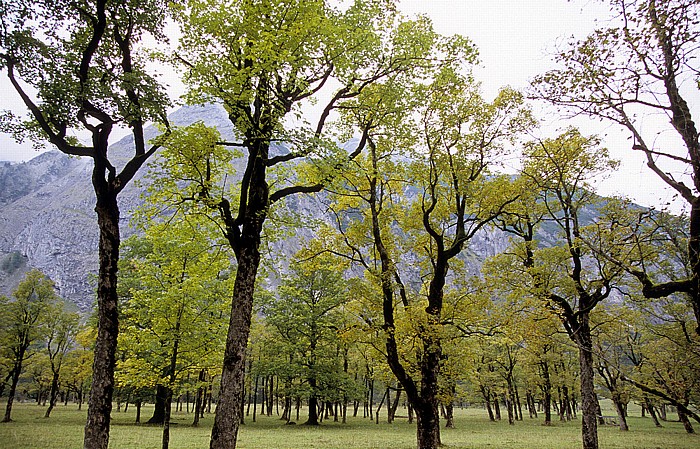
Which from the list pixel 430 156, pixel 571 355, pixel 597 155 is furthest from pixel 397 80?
pixel 571 355

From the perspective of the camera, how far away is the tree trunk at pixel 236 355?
8820mm

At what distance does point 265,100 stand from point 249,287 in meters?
4.74

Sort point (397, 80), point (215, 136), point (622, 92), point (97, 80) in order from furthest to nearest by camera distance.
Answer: point (397, 80) → point (215, 136) → point (97, 80) → point (622, 92)

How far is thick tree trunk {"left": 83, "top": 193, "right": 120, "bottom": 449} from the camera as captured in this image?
873 cm

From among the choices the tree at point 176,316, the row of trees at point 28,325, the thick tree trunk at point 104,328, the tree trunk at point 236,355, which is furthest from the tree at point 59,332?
the tree trunk at point 236,355

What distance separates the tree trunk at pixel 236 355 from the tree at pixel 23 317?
107 ft

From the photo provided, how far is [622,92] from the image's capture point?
6207 millimetres

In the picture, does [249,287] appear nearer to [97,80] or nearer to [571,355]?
[97,80]

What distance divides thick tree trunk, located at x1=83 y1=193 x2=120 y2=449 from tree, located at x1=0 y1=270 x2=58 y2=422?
99.8 ft

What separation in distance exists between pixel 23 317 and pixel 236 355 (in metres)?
33.4

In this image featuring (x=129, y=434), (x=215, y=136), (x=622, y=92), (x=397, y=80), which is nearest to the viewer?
(x=622, y=92)

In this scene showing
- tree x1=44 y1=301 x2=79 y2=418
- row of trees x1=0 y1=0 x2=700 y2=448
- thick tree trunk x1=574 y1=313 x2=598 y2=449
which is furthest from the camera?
tree x1=44 y1=301 x2=79 y2=418

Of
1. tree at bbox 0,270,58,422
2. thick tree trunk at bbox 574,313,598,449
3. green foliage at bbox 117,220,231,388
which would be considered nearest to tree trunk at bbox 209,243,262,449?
green foliage at bbox 117,220,231,388

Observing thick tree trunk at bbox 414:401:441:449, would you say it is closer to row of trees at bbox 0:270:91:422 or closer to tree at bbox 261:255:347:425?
tree at bbox 261:255:347:425
